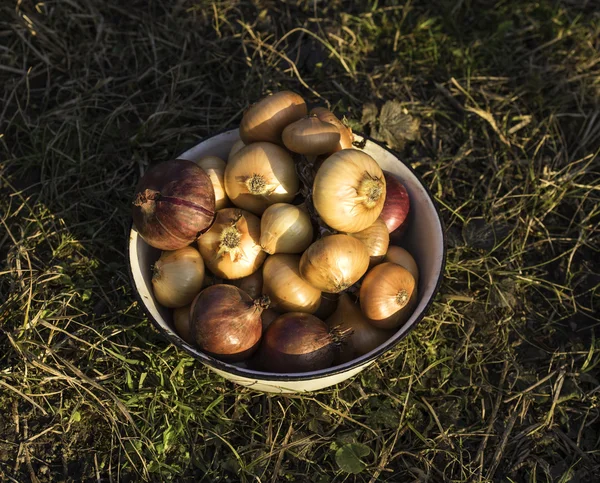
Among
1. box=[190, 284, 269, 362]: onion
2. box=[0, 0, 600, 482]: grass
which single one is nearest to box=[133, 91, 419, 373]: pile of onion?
box=[190, 284, 269, 362]: onion

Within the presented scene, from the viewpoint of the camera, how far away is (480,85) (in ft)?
13.3

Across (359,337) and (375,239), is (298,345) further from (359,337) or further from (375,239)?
(375,239)

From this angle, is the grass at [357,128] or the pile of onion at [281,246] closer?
the pile of onion at [281,246]

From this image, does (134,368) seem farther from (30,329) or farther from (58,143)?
(58,143)

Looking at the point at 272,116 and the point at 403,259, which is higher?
the point at 272,116

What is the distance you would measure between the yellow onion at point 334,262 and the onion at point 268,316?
0.25 m

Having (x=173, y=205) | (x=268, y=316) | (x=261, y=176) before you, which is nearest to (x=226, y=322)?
(x=268, y=316)

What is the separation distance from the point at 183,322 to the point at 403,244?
117 centimetres

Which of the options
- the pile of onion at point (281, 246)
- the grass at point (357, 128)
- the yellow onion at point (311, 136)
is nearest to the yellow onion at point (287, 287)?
the pile of onion at point (281, 246)

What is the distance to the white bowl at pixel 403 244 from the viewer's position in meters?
2.21

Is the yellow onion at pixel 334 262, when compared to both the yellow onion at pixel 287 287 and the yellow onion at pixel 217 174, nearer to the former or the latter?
the yellow onion at pixel 287 287

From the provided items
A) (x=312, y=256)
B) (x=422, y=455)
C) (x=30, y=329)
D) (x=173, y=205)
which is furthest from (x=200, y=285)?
(x=422, y=455)

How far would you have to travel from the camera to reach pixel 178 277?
249 centimetres

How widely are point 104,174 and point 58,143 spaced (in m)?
0.39
